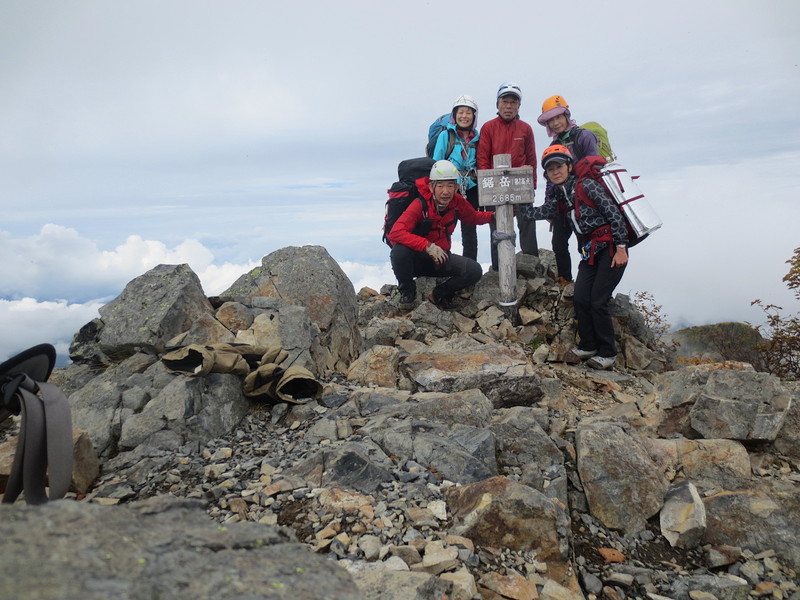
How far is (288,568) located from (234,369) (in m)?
5.08

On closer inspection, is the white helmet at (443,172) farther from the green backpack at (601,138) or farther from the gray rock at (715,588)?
the gray rock at (715,588)

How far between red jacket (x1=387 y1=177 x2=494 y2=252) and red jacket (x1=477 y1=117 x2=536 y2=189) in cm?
113

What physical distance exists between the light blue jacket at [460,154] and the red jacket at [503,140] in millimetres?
199

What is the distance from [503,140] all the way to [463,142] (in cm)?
88

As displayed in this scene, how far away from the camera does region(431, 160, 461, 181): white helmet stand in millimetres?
10406

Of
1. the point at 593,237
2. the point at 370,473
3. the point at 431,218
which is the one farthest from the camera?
the point at 431,218

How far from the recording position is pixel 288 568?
6.72ft

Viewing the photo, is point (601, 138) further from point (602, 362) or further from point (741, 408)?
point (741, 408)

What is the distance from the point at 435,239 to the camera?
11383mm

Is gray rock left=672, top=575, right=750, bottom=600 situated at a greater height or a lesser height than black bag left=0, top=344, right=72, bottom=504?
lesser

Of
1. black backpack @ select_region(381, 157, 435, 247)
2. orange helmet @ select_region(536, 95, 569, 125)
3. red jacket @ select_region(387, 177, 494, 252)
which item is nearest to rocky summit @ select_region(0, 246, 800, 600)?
red jacket @ select_region(387, 177, 494, 252)

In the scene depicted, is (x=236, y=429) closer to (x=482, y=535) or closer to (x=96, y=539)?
(x=482, y=535)

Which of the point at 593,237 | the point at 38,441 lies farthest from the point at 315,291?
the point at 38,441

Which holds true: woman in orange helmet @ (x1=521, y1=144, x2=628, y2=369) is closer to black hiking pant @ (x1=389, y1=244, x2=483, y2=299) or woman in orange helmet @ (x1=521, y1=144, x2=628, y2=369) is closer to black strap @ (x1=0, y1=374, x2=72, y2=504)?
black hiking pant @ (x1=389, y1=244, x2=483, y2=299)
